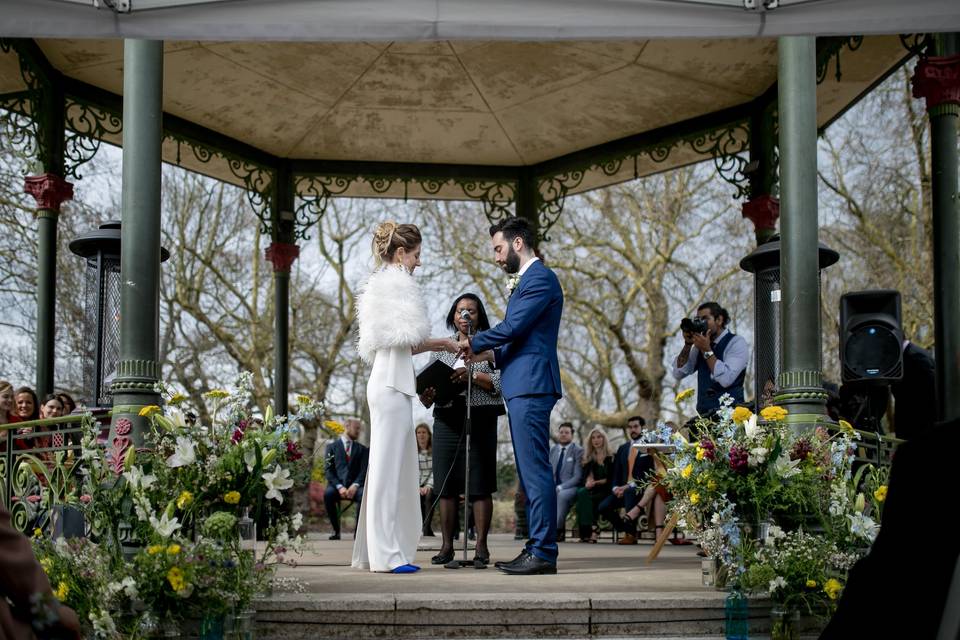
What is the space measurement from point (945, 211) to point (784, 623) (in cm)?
434

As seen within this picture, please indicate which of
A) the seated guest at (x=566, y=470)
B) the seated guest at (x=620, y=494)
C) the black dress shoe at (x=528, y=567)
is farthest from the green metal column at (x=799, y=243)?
the seated guest at (x=566, y=470)

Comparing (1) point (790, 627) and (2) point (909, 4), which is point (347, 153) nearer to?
(1) point (790, 627)

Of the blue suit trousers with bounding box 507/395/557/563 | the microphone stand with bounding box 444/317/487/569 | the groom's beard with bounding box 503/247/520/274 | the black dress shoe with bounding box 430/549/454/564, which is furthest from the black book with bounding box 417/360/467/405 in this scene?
the black dress shoe with bounding box 430/549/454/564

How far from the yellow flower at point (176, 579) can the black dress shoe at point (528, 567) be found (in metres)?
2.24

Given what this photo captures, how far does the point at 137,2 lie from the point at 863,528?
4.26m

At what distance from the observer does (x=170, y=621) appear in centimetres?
502

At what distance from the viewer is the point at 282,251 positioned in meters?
13.1

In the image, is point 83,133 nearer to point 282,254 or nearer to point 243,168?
point 243,168

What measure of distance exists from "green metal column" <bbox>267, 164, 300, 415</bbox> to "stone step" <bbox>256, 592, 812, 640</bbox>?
763cm

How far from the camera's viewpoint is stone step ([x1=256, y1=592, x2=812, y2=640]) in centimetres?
523

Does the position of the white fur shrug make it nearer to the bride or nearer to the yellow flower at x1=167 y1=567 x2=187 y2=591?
the bride

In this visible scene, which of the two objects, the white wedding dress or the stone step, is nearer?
the stone step

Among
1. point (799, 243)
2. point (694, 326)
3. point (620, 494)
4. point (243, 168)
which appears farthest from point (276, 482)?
point (243, 168)

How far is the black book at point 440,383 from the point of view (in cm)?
735
